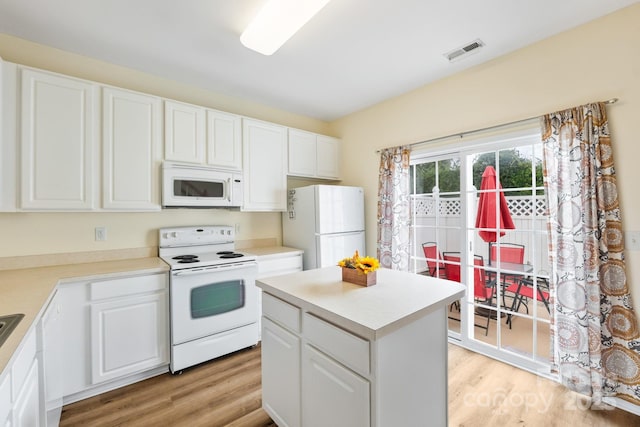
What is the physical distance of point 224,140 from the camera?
288 cm

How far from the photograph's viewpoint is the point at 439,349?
1472 mm

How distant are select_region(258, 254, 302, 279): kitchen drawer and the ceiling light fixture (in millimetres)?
A: 1891

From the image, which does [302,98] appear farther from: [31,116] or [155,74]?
[31,116]

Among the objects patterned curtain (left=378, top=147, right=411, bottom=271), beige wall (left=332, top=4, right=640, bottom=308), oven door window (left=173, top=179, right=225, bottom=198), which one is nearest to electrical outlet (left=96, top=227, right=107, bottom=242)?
oven door window (left=173, top=179, right=225, bottom=198)

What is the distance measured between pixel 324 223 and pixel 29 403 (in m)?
2.43

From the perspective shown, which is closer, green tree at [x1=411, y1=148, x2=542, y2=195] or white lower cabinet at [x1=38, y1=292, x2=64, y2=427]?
white lower cabinet at [x1=38, y1=292, x2=64, y2=427]

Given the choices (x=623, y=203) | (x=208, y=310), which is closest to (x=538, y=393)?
(x=623, y=203)

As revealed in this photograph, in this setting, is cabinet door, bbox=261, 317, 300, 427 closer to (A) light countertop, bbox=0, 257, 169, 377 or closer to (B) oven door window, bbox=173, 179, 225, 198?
(A) light countertop, bbox=0, 257, 169, 377

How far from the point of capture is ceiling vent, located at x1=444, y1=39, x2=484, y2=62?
2.23 metres

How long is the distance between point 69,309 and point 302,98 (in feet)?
9.37

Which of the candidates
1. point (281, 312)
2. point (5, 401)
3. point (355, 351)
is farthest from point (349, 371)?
point (5, 401)

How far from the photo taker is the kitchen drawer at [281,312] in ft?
4.87

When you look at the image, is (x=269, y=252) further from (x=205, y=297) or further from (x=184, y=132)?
(x=184, y=132)

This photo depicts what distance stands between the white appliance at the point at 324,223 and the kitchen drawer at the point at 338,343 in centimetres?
170
